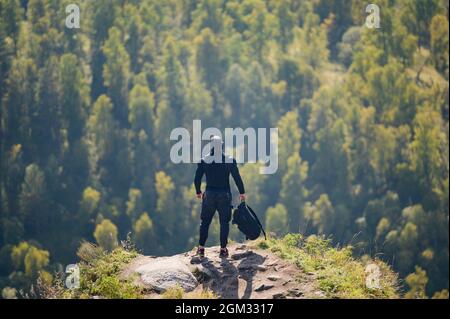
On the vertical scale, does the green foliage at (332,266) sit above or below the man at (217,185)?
below

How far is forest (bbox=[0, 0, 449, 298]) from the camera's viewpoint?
76.9 m

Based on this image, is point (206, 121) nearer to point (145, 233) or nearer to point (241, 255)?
point (145, 233)

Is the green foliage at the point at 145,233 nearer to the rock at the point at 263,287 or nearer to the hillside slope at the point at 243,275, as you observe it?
the hillside slope at the point at 243,275

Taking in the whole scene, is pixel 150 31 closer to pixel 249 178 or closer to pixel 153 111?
pixel 153 111

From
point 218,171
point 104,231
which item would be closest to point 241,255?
point 218,171

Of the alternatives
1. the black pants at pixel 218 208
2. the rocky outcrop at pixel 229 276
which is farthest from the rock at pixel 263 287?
the black pants at pixel 218 208

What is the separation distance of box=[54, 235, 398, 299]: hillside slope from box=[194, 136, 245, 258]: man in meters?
0.57

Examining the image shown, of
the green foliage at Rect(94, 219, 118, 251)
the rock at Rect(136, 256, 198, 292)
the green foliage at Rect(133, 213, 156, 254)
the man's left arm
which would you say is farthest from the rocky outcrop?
the green foliage at Rect(133, 213, 156, 254)

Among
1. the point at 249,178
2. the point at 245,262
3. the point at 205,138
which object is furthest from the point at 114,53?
the point at 245,262

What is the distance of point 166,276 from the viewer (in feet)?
50.8

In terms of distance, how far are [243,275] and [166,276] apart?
1457 mm

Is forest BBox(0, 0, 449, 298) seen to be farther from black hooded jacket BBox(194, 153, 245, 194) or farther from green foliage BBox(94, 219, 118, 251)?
black hooded jacket BBox(194, 153, 245, 194)

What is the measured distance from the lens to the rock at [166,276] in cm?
1529

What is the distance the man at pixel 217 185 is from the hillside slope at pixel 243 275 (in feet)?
1.89
